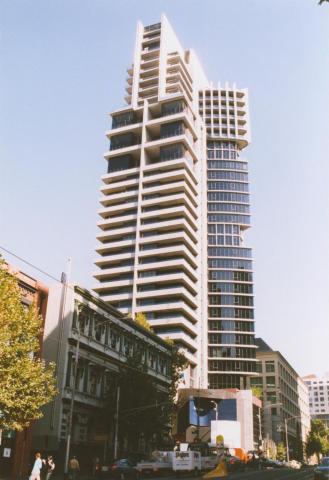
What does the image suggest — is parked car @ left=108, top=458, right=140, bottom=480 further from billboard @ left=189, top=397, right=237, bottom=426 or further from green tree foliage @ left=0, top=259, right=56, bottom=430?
billboard @ left=189, top=397, right=237, bottom=426

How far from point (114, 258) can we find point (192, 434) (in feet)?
129

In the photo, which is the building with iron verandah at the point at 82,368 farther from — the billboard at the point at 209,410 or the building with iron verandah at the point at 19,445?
the billboard at the point at 209,410

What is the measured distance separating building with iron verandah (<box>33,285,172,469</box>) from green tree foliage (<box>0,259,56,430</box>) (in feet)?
30.6

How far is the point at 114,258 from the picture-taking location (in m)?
104

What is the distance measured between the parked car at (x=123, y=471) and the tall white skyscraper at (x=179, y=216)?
56.8m

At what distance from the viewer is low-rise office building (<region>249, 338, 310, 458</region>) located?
119094mm

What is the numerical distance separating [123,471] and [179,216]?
73119mm

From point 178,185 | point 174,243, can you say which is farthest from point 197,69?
point 174,243

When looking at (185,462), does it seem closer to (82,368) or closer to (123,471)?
(123,471)

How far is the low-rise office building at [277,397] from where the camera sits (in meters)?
119

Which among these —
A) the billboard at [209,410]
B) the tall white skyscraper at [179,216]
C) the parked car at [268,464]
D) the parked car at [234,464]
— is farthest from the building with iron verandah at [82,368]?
the tall white skyscraper at [179,216]

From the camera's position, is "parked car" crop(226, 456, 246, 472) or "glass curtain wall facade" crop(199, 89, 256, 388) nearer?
"parked car" crop(226, 456, 246, 472)

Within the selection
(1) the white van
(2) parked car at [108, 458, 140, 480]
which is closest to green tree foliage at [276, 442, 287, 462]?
(1) the white van

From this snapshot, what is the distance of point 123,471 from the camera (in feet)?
110
